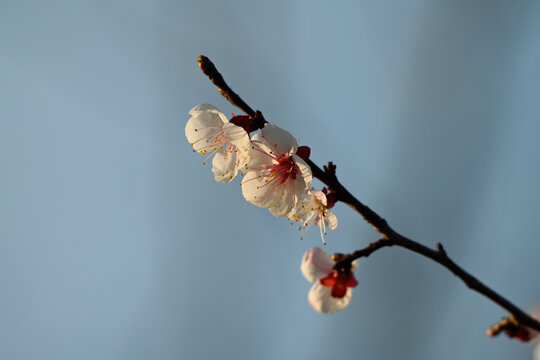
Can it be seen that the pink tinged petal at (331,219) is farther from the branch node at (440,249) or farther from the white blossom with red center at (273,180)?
the branch node at (440,249)

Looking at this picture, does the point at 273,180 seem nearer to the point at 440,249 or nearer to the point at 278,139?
the point at 278,139

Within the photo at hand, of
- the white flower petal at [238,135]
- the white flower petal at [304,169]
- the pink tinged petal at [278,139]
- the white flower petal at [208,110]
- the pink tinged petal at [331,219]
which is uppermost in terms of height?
the pink tinged petal at [331,219]

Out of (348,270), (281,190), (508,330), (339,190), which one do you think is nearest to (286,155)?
(281,190)

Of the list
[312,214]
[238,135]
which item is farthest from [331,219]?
[238,135]

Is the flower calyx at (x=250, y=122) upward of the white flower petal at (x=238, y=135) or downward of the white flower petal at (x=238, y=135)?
upward

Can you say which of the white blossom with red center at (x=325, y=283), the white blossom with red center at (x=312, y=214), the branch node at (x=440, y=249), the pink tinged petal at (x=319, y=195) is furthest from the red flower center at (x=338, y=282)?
the branch node at (x=440, y=249)

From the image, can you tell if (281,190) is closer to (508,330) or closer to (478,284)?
(478,284)

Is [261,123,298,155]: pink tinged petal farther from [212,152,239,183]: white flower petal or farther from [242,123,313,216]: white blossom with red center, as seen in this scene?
[212,152,239,183]: white flower petal
